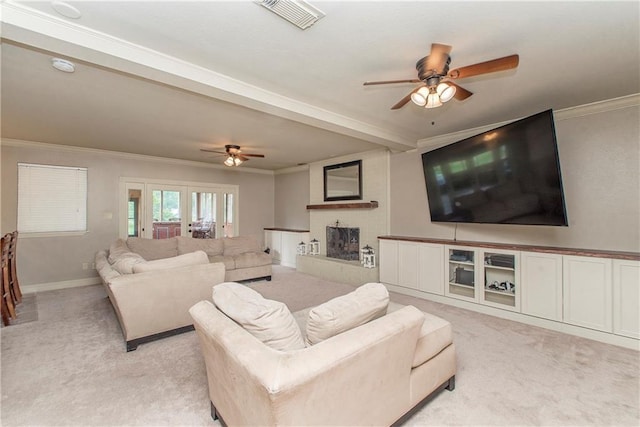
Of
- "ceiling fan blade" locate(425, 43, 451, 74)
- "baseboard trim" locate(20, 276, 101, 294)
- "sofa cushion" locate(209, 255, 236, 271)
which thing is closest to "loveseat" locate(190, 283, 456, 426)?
"ceiling fan blade" locate(425, 43, 451, 74)

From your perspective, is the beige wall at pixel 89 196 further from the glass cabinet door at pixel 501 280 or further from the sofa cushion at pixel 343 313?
the glass cabinet door at pixel 501 280

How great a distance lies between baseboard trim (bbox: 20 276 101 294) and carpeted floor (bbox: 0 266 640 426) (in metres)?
1.85

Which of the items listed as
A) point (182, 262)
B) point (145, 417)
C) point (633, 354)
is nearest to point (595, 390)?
point (633, 354)

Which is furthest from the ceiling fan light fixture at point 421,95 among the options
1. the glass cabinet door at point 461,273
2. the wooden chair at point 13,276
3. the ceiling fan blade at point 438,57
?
the wooden chair at point 13,276

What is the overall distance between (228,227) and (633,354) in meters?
6.90

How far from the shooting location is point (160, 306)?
111 inches

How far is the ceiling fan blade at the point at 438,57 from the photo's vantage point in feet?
5.97

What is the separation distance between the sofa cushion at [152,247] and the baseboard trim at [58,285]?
1.27 meters

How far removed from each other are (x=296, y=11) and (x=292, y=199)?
5.86m

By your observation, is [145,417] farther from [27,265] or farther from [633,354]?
[27,265]

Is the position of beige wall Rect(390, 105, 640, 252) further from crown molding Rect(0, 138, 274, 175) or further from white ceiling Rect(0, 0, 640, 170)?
crown molding Rect(0, 138, 274, 175)

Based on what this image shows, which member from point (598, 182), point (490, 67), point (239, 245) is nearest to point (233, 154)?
point (239, 245)

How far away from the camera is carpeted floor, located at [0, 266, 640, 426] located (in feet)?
5.94

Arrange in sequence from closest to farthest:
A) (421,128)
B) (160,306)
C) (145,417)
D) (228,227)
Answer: (145,417)
(160,306)
(421,128)
(228,227)
